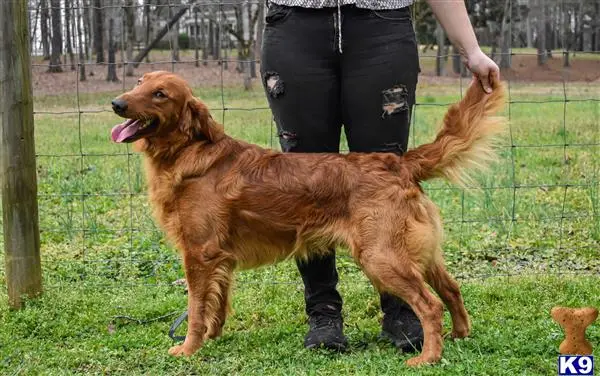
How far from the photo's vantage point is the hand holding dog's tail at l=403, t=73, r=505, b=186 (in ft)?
12.4

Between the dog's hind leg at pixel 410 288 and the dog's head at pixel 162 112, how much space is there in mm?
1061

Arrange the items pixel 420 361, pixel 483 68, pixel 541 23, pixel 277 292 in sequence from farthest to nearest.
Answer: pixel 541 23 < pixel 277 292 < pixel 483 68 < pixel 420 361

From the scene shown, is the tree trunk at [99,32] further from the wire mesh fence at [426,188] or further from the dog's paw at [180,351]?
the dog's paw at [180,351]

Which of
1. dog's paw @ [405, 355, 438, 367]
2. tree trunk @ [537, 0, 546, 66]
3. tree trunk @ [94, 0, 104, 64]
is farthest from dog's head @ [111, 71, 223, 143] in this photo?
tree trunk @ [537, 0, 546, 66]

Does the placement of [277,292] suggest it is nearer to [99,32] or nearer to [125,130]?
[125,130]

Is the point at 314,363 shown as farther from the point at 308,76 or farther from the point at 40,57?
the point at 40,57

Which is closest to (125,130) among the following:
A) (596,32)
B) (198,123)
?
(198,123)

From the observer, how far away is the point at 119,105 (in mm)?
3689

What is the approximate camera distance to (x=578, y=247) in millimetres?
5801

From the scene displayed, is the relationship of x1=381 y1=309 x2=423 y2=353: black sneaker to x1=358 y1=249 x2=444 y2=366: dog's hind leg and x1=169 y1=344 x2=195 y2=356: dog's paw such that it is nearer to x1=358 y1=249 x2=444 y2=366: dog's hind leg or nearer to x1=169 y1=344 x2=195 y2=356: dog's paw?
x1=358 y1=249 x2=444 y2=366: dog's hind leg

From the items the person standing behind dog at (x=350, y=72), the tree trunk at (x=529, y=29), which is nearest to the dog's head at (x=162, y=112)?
the person standing behind dog at (x=350, y=72)

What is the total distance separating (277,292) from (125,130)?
1.74m

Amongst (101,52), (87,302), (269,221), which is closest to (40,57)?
(101,52)

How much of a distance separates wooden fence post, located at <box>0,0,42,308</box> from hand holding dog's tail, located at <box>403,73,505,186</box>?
7.65 ft
